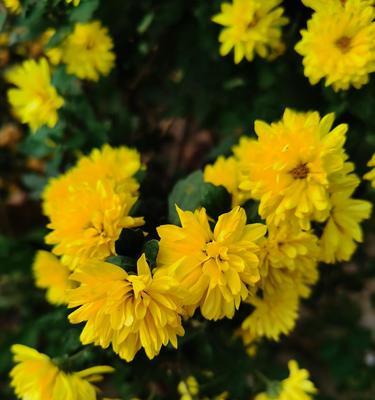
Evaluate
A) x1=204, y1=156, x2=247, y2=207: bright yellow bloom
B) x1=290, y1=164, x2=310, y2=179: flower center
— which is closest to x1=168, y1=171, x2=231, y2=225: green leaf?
x1=204, y1=156, x2=247, y2=207: bright yellow bloom

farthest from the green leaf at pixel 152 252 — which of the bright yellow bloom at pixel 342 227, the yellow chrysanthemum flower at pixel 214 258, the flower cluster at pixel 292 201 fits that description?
the bright yellow bloom at pixel 342 227

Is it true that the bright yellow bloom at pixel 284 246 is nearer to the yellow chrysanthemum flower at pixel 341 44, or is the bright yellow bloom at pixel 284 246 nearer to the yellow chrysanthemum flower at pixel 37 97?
the yellow chrysanthemum flower at pixel 341 44

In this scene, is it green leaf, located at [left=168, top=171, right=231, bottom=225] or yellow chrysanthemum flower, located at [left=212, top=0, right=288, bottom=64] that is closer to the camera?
green leaf, located at [left=168, top=171, right=231, bottom=225]

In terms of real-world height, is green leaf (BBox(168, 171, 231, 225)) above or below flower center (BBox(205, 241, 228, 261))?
below

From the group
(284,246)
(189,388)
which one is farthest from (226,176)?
(189,388)

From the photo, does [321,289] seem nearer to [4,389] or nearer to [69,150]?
[69,150]

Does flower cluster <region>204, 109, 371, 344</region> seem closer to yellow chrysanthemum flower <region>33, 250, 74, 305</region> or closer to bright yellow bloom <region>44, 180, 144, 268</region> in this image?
bright yellow bloom <region>44, 180, 144, 268</region>

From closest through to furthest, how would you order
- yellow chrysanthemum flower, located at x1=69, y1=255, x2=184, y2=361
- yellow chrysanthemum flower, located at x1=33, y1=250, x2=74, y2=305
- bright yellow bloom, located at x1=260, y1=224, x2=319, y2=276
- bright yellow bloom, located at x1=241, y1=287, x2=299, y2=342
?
yellow chrysanthemum flower, located at x1=69, y1=255, x2=184, y2=361
bright yellow bloom, located at x1=260, y1=224, x2=319, y2=276
bright yellow bloom, located at x1=241, y1=287, x2=299, y2=342
yellow chrysanthemum flower, located at x1=33, y1=250, x2=74, y2=305

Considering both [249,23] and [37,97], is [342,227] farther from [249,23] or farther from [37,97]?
[37,97]
